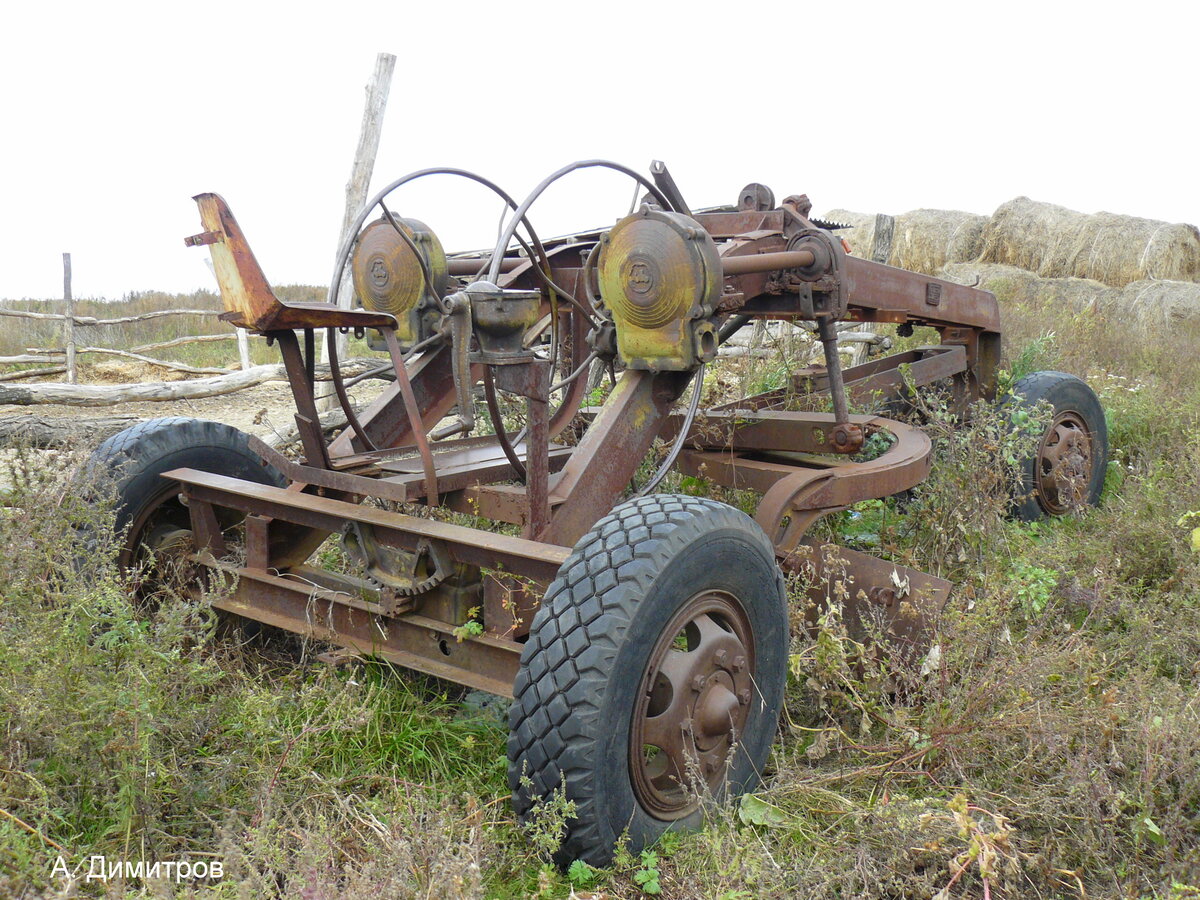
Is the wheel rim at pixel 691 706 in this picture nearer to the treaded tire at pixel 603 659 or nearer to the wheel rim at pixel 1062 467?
the treaded tire at pixel 603 659

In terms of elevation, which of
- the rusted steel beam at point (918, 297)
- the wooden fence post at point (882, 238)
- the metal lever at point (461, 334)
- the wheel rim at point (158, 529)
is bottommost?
the wheel rim at point (158, 529)

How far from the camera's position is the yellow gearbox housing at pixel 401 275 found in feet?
14.2

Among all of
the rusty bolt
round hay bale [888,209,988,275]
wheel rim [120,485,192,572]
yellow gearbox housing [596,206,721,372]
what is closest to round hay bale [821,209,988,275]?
round hay bale [888,209,988,275]

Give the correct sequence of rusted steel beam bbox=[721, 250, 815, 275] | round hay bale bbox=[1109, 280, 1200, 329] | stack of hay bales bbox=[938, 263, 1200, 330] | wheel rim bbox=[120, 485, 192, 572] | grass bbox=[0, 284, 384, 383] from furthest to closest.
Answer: grass bbox=[0, 284, 384, 383], stack of hay bales bbox=[938, 263, 1200, 330], round hay bale bbox=[1109, 280, 1200, 329], wheel rim bbox=[120, 485, 192, 572], rusted steel beam bbox=[721, 250, 815, 275]

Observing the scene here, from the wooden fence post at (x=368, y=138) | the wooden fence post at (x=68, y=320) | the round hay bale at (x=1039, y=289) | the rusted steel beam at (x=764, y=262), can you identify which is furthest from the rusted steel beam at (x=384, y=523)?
the round hay bale at (x=1039, y=289)

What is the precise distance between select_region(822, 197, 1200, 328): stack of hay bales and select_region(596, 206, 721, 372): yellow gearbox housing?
12001 mm

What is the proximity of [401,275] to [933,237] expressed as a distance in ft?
49.4

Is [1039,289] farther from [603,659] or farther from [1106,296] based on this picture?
[603,659]

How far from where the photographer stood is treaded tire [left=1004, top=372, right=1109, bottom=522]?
5504 millimetres

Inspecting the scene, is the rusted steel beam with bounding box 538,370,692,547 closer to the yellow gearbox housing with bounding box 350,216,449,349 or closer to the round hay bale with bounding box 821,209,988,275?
the yellow gearbox housing with bounding box 350,216,449,349

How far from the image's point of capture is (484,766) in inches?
128

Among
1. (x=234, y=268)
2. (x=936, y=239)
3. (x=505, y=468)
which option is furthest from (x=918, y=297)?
(x=936, y=239)

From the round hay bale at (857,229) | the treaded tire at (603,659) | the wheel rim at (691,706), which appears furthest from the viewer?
the round hay bale at (857,229)

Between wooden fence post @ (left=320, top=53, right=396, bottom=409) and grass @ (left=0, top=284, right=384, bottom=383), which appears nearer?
wooden fence post @ (left=320, top=53, right=396, bottom=409)
